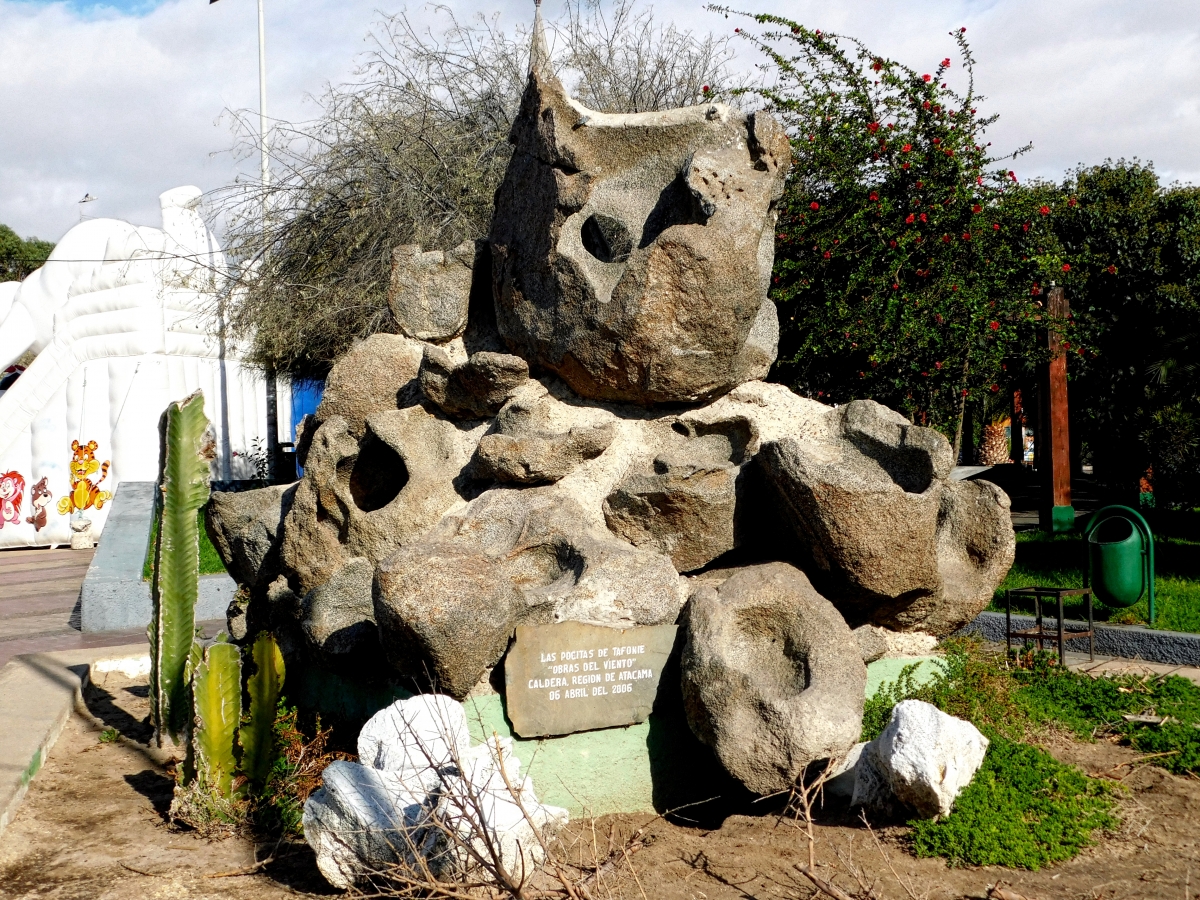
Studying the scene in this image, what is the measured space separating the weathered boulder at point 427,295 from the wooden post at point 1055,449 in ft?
27.9

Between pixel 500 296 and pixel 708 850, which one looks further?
pixel 500 296

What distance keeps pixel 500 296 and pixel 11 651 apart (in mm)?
6320

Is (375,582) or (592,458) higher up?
(592,458)

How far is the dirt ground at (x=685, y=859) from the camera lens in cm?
423

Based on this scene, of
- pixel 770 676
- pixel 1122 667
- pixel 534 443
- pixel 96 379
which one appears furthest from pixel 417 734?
pixel 96 379

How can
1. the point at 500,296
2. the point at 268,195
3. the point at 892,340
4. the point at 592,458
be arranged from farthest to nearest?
the point at 268,195 → the point at 892,340 → the point at 500,296 → the point at 592,458

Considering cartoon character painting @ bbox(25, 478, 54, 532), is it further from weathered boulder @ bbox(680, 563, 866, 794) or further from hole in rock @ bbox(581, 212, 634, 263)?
weathered boulder @ bbox(680, 563, 866, 794)

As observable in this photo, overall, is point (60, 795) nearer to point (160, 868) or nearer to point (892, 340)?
point (160, 868)

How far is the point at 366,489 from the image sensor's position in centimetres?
629

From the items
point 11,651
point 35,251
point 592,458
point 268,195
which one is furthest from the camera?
point 35,251

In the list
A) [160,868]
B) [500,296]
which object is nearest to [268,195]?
[500,296]

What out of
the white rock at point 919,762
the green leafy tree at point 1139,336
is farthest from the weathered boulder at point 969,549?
the green leafy tree at point 1139,336

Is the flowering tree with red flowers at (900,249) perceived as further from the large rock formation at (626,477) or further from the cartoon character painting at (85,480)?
the cartoon character painting at (85,480)

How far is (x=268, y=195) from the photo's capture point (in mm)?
14133
